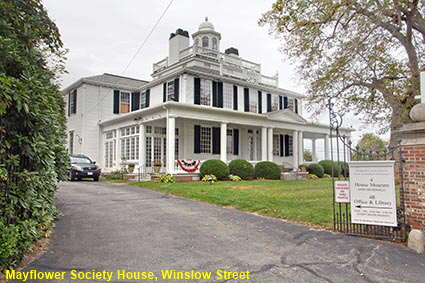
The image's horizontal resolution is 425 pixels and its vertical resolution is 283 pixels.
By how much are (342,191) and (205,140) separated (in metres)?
14.2

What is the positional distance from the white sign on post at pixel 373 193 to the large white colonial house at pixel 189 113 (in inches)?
446

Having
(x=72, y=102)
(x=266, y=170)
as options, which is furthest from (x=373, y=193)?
(x=72, y=102)

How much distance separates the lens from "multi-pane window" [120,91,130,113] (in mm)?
23125

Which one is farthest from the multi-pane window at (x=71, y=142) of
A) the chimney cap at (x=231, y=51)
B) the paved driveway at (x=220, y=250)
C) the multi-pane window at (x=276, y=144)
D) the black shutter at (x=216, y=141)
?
the paved driveway at (x=220, y=250)

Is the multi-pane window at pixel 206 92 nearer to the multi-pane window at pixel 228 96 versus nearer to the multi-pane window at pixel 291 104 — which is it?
the multi-pane window at pixel 228 96

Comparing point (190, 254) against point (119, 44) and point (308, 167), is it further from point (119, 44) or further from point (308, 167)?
point (308, 167)

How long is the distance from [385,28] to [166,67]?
15015 mm

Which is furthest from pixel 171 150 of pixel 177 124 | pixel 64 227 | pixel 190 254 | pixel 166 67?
pixel 190 254

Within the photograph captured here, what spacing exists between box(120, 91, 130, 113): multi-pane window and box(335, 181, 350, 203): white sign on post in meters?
19.8

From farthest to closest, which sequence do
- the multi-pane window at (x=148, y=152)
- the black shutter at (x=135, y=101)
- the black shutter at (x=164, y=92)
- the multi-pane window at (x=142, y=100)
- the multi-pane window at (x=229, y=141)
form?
the black shutter at (x=135, y=101) < the multi-pane window at (x=142, y=100) < the multi-pane window at (x=229, y=141) < the black shutter at (x=164, y=92) < the multi-pane window at (x=148, y=152)

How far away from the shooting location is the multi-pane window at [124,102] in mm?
→ 23125

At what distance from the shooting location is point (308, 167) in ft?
73.5

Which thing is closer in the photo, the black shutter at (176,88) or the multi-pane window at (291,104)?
the black shutter at (176,88)

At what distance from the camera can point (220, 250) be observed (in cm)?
475
